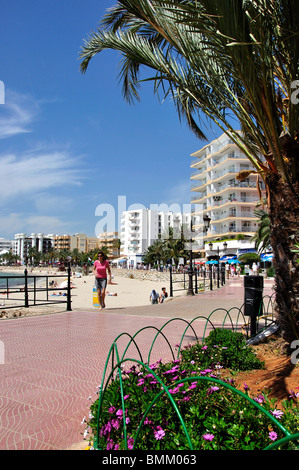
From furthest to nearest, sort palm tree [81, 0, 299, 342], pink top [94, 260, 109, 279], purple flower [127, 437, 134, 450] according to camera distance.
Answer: pink top [94, 260, 109, 279]
palm tree [81, 0, 299, 342]
purple flower [127, 437, 134, 450]

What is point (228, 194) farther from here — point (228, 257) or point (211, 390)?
point (211, 390)

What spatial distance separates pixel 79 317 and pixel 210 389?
7.36 m

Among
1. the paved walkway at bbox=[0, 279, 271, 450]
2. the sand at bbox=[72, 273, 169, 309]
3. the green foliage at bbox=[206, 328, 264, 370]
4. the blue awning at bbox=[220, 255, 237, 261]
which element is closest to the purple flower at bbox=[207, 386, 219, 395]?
the paved walkway at bbox=[0, 279, 271, 450]

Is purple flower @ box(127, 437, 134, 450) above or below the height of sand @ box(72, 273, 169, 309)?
above

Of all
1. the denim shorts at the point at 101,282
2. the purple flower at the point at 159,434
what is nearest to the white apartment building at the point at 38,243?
the denim shorts at the point at 101,282

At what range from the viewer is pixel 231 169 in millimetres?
53312

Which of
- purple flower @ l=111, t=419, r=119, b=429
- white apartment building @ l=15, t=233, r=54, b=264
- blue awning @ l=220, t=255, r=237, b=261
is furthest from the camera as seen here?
white apartment building @ l=15, t=233, r=54, b=264

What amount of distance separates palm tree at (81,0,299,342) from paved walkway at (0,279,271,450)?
269 centimetres

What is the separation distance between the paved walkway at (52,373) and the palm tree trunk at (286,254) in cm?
204

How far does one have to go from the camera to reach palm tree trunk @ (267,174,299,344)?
411 cm

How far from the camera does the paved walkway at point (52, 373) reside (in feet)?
9.49

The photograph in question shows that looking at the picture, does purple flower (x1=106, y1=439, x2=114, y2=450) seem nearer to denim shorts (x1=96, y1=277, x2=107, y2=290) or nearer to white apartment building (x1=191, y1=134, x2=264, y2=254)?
denim shorts (x1=96, y1=277, x2=107, y2=290)
